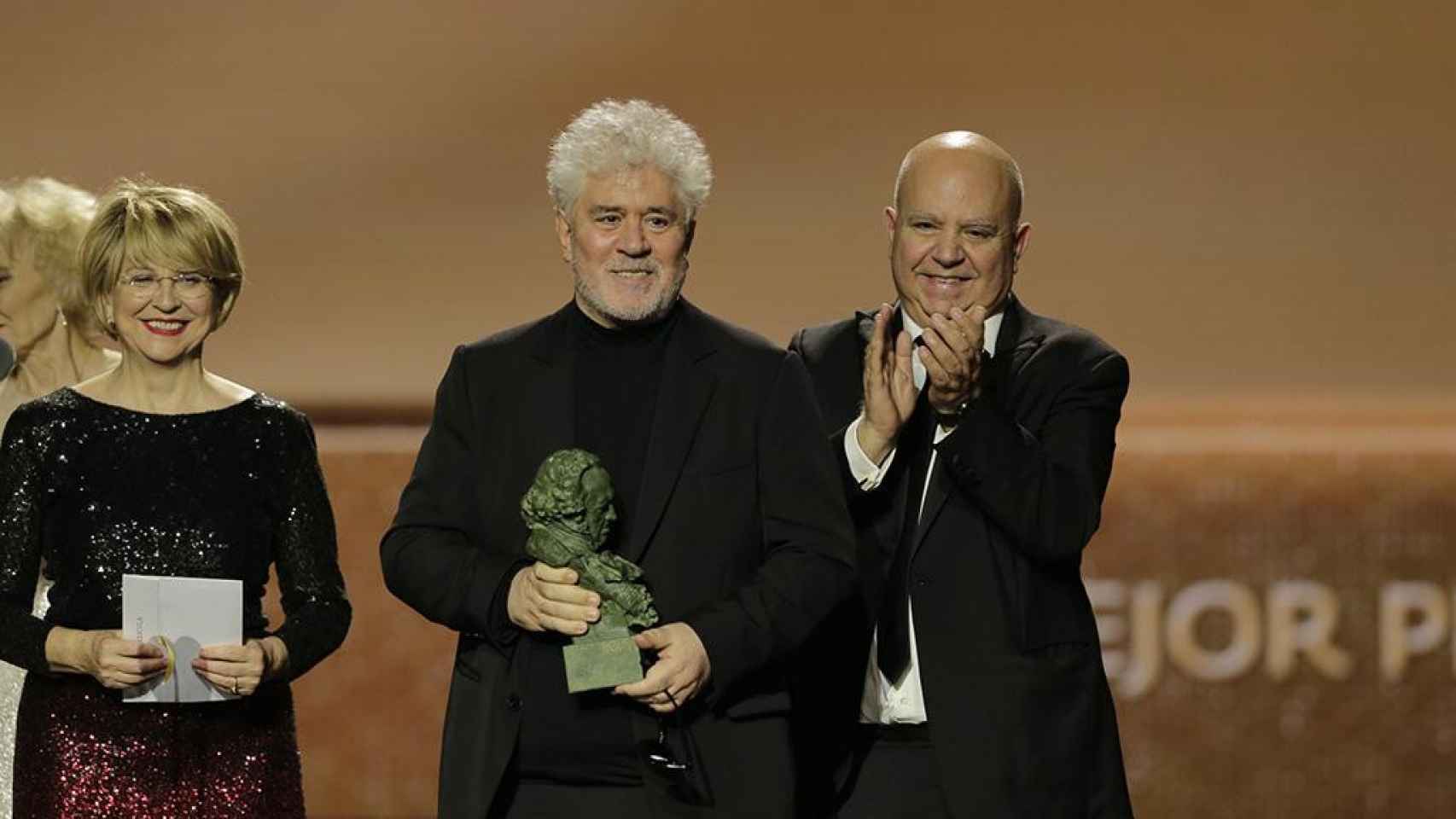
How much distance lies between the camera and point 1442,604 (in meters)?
5.22

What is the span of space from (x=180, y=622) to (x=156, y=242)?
21.2 inches

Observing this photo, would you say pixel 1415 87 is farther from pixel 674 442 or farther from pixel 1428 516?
pixel 674 442

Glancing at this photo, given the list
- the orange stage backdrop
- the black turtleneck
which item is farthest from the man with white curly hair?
the orange stage backdrop

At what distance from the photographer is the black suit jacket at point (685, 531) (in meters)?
2.93

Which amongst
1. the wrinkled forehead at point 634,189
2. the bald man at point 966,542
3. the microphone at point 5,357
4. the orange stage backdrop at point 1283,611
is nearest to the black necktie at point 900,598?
the bald man at point 966,542

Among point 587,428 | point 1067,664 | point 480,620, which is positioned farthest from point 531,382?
point 1067,664

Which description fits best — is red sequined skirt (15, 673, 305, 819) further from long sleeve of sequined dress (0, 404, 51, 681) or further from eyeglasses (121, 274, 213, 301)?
eyeglasses (121, 274, 213, 301)

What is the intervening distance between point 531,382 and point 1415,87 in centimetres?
295

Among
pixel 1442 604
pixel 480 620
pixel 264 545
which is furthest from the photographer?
pixel 1442 604

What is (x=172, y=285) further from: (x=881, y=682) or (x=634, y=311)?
(x=881, y=682)

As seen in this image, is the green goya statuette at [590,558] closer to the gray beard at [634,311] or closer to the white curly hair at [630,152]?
the gray beard at [634,311]

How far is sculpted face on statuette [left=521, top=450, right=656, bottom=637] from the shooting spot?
280 cm

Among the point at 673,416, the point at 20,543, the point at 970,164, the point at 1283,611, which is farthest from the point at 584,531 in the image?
the point at 1283,611

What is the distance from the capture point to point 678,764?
289cm
